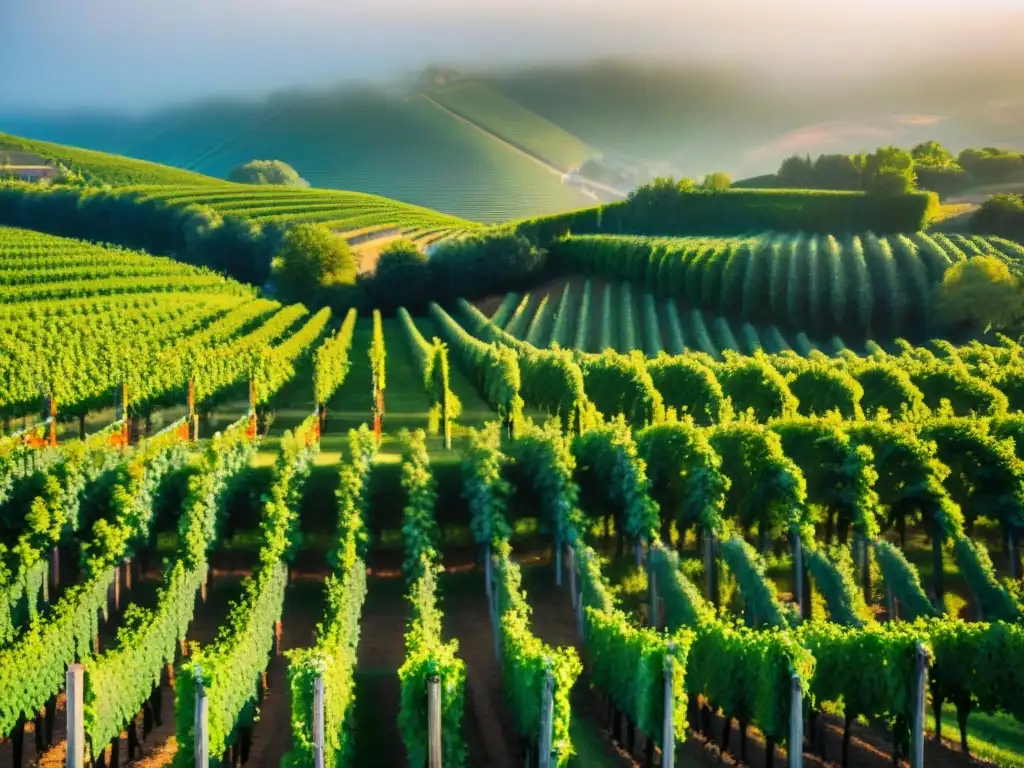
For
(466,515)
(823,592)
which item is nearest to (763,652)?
(823,592)

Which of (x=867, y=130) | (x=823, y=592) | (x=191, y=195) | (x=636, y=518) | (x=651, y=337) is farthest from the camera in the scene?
(x=867, y=130)

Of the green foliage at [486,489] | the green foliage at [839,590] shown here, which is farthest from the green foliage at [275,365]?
the green foliage at [839,590]

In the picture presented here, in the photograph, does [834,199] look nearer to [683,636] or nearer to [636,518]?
[636,518]

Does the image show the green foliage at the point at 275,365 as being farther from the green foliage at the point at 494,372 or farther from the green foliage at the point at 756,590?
the green foliage at the point at 756,590

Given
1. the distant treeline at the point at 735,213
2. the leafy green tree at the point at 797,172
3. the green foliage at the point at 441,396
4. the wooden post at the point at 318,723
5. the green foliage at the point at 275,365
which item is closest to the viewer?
the wooden post at the point at 318,723

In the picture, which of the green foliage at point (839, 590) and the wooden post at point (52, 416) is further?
the wooden post at point (52, 416)

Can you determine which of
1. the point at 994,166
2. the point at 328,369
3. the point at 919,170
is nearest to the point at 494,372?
the point at 328,369

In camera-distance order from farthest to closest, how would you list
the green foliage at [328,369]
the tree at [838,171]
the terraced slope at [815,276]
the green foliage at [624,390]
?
the tree at [838,171] → the terraced slope at [815,276] → the green foliage at [328,369] → the green foliage at [624,390]
